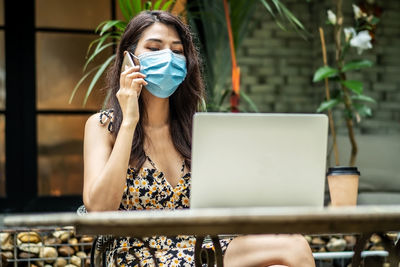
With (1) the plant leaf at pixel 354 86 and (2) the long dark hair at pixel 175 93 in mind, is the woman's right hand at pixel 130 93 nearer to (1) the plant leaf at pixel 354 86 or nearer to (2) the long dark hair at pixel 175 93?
(2) the long dark hair at pixel 175 93

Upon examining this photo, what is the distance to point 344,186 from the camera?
5.39ft

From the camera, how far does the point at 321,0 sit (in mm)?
4828

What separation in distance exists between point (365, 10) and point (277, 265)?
3570mm

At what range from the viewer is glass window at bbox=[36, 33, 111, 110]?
13.8 feet

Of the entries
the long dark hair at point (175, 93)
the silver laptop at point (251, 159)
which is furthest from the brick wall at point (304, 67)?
the silver laptop at point (251, 159)

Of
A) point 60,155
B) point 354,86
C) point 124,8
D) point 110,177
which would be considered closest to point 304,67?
point 354,86

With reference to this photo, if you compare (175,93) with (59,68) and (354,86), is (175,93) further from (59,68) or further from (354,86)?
(59,68)

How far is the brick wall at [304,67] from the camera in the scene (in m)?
4.90

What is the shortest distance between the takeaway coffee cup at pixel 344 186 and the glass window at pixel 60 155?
282cm

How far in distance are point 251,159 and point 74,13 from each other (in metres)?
3.34

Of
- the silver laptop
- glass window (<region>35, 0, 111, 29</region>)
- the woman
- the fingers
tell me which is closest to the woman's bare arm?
the woman

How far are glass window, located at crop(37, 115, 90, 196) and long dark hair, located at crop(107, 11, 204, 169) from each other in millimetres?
2236

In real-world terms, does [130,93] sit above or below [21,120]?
above

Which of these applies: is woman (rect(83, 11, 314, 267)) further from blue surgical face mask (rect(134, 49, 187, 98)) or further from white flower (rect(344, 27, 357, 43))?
white flower (rect(344, 27, 357, 43))
